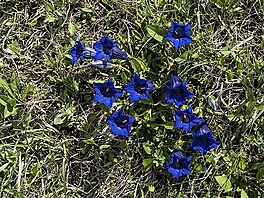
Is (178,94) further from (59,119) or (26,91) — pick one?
(26,91)

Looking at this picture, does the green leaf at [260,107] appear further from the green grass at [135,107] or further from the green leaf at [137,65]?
the green leaf at [137,65]

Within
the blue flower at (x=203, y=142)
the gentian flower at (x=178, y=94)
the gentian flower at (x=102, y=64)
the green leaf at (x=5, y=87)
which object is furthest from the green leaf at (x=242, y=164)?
the green leaf at (x=5, y=87)

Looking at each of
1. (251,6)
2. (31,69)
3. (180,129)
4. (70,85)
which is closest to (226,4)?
(251,6)

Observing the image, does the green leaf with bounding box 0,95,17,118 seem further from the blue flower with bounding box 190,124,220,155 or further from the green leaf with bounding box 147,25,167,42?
the blue flower with bounding box 190,124,220,155

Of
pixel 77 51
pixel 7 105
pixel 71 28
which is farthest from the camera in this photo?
pixel 71 28

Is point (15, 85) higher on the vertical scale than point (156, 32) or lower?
lower

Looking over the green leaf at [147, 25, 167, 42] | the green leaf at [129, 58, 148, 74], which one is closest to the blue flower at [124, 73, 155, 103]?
the green leaf at [129, 58, 148, 74]

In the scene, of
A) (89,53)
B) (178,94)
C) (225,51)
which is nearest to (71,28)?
(89,53)

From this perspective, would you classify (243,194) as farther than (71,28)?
No
